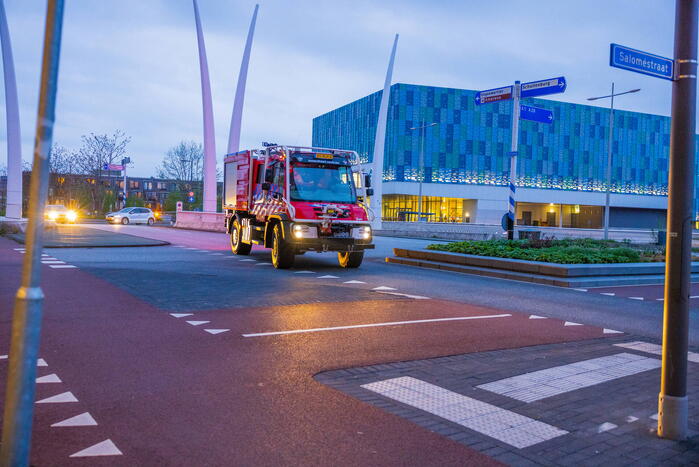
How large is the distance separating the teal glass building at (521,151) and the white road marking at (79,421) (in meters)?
67.9

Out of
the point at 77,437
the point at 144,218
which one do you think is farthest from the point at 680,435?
the point at 144,218

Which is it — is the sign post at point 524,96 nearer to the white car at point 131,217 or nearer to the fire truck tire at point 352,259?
the fire truck tire at point 352,259

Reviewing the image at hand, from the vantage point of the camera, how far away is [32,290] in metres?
3.04

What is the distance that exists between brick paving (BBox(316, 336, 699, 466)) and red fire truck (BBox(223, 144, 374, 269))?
905cm

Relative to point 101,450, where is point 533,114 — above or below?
above

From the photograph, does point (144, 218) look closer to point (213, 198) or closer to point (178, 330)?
point (213, 198)

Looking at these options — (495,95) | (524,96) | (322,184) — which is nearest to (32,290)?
(322,184)

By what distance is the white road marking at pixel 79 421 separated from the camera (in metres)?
4.47

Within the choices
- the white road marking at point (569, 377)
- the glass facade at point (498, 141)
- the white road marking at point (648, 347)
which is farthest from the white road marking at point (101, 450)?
the glass facade at point (498, 141)

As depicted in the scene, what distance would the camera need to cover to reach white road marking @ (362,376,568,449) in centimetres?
452

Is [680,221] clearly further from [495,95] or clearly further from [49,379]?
[495,95]

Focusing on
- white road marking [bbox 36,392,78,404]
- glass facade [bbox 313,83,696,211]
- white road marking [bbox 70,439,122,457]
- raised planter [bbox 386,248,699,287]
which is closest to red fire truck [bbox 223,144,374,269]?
raised planter [bbox 386,248,699,287]

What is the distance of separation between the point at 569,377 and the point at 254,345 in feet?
10.9

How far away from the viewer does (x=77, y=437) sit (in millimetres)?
4227
